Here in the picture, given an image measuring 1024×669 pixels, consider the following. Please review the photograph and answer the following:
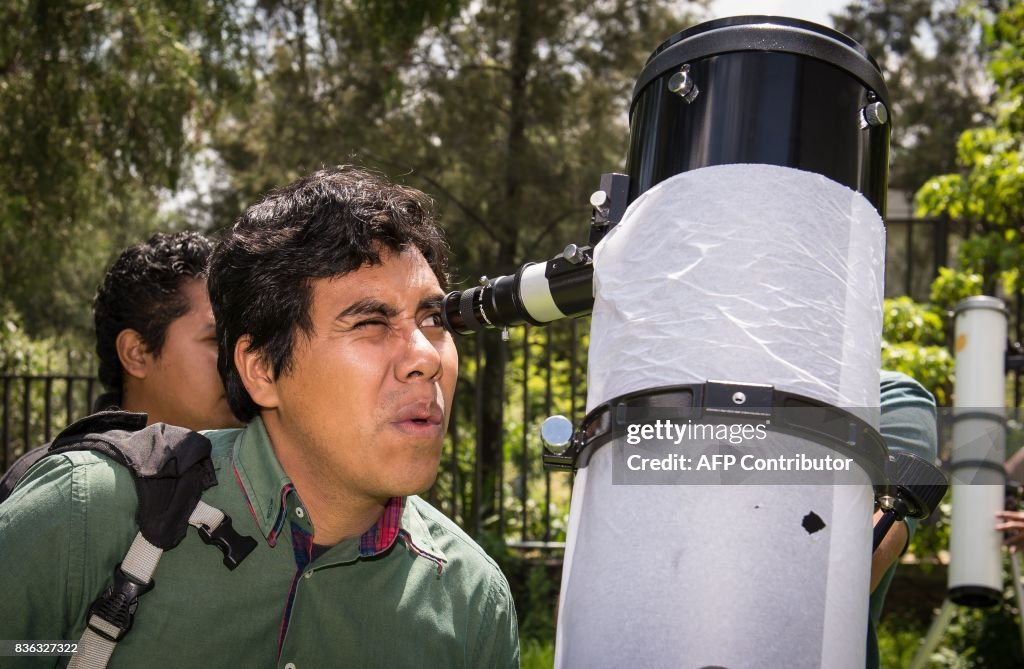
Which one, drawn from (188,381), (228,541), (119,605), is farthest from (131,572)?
(188,381)

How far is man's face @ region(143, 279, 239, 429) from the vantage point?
2955 mm

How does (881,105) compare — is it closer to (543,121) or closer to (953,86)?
(543,121)

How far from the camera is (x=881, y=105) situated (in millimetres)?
1499

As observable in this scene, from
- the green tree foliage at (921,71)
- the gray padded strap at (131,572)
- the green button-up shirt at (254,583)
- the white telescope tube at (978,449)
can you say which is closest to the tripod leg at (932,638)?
the white telescope tube at (978,449)

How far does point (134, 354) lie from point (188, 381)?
212mm

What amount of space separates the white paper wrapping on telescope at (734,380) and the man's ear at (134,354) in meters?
1.96

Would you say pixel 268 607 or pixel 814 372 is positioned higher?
pixel 814 372

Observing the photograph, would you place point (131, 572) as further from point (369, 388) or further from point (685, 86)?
point (685, 86)

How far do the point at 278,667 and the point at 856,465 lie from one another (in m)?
1.07

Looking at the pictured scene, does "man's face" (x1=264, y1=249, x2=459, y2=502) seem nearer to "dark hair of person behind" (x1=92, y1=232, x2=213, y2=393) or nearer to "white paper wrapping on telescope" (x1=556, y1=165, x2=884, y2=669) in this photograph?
"white paper wrapping on telescope" (x1=556, y1=165, x2=884, y2=669)

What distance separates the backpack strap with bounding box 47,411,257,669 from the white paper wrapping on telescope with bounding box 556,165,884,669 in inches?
27.7

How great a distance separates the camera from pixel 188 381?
9.72ft

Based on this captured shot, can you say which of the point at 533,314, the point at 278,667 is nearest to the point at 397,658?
the point at 278,667

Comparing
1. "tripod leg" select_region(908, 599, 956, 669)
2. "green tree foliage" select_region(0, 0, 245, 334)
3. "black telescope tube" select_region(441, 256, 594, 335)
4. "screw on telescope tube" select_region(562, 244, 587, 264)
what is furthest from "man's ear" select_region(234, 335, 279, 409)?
"green tree foliage" select_region(0, 0, 245, 334)
